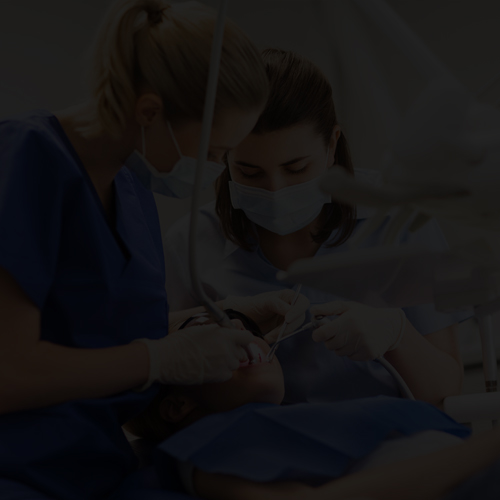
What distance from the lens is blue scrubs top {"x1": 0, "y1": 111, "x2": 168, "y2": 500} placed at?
0.90 m

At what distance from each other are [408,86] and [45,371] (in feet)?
8.09

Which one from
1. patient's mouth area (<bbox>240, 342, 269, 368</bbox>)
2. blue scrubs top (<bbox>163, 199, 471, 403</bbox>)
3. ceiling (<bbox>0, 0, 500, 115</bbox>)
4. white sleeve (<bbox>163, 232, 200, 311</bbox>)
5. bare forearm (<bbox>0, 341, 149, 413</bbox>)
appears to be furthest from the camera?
ceiling (<bbox>0, 0, 500, 115</bbox>)

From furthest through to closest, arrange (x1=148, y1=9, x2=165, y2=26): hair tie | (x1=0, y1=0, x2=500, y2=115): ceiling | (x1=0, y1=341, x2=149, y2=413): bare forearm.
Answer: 1. (x1=0, y1=0, x2=500, y2=115): ceiling
2. (x1=148, y1=9, x2=165, y2=26): hair tie
3. (x1=0, y1=341, x2=149, y2=413): bare forearm

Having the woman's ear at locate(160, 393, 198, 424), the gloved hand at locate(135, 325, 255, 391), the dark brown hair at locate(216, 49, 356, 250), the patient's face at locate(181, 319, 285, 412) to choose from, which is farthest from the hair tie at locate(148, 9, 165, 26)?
the woman's ear at locate(160, 393, 198, 424)

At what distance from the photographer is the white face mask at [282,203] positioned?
140 cm

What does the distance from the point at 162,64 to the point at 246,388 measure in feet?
2.35

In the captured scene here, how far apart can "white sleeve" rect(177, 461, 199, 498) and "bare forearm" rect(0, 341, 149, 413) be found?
17 centimetres

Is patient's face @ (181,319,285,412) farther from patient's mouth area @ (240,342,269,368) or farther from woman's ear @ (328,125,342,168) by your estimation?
woman's ear @ (328,125,342,168)

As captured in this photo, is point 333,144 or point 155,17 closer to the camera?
point 155,17

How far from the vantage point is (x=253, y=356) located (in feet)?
3.98

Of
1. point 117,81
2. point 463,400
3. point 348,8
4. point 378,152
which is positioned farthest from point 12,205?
point 378,152

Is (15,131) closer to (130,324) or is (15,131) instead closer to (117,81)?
(117,81)

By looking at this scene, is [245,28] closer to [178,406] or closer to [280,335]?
[280,335]

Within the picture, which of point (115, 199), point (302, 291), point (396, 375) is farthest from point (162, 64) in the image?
point (396, 375)
